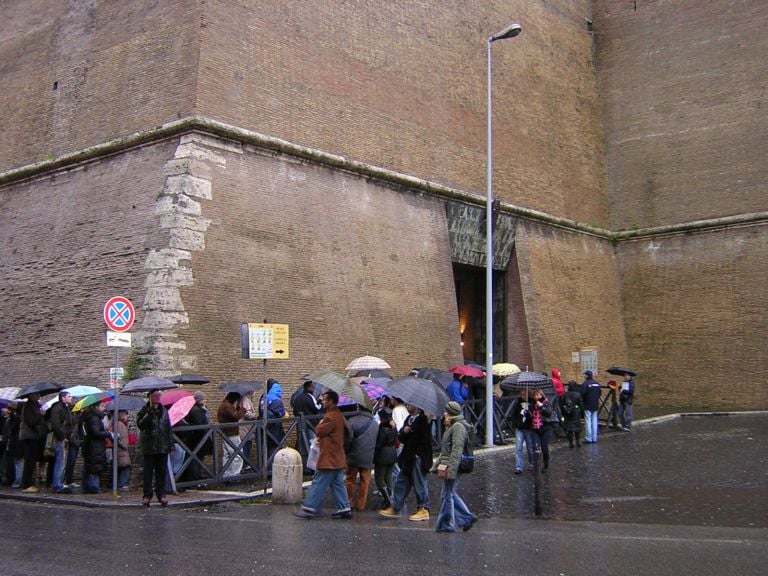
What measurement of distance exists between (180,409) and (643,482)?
681cm

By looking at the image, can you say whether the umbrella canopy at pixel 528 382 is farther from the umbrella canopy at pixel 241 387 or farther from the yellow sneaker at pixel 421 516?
the yellow sneaker at pixel 421 516

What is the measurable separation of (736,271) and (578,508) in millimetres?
18203

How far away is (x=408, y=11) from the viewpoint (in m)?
22.5

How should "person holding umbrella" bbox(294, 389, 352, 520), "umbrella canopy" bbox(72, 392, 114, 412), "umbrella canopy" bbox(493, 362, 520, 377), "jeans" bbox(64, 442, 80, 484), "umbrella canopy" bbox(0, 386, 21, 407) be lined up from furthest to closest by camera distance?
"umbrella canopy" bbox(493, 362, 520, 377)
"umbrella canopy" bbox(0, 386, 21, 407)
"jeans" bbox(64, 442, 80, 484)
"umbrella canopy" bbox(72, 392, 114, 412)
"person holding umbrella" bbox(294, 389, 352, 520)

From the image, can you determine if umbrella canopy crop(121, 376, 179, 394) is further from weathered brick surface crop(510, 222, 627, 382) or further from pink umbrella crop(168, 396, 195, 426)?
weathered brick surface crop(510, 222, 627, 382)

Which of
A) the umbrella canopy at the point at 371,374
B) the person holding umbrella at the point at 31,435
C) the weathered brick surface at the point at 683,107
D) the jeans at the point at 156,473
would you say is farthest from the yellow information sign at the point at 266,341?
the weathered brick surface at the point at 683,107

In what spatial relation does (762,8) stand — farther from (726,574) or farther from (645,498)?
(726,574)

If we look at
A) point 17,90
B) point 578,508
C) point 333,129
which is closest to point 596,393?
point 578,508

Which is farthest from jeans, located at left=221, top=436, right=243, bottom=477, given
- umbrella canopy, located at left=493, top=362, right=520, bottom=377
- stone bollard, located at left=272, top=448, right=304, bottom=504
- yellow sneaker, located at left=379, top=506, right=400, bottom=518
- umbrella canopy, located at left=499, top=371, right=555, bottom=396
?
umbrella canopy, located at left=493, top=362, right=520, bottom=377

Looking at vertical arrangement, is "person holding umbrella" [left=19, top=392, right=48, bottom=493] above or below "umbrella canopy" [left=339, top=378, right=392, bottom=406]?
below

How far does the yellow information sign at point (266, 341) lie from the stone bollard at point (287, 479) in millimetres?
1610

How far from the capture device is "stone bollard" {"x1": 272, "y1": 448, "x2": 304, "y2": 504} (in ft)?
35.7

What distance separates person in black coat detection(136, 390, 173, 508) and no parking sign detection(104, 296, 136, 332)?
1.37 metres

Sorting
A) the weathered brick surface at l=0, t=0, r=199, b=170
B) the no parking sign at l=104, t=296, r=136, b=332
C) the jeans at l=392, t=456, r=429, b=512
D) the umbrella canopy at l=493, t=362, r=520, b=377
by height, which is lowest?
the jeans at l=392, t=456, r=429, b=512
